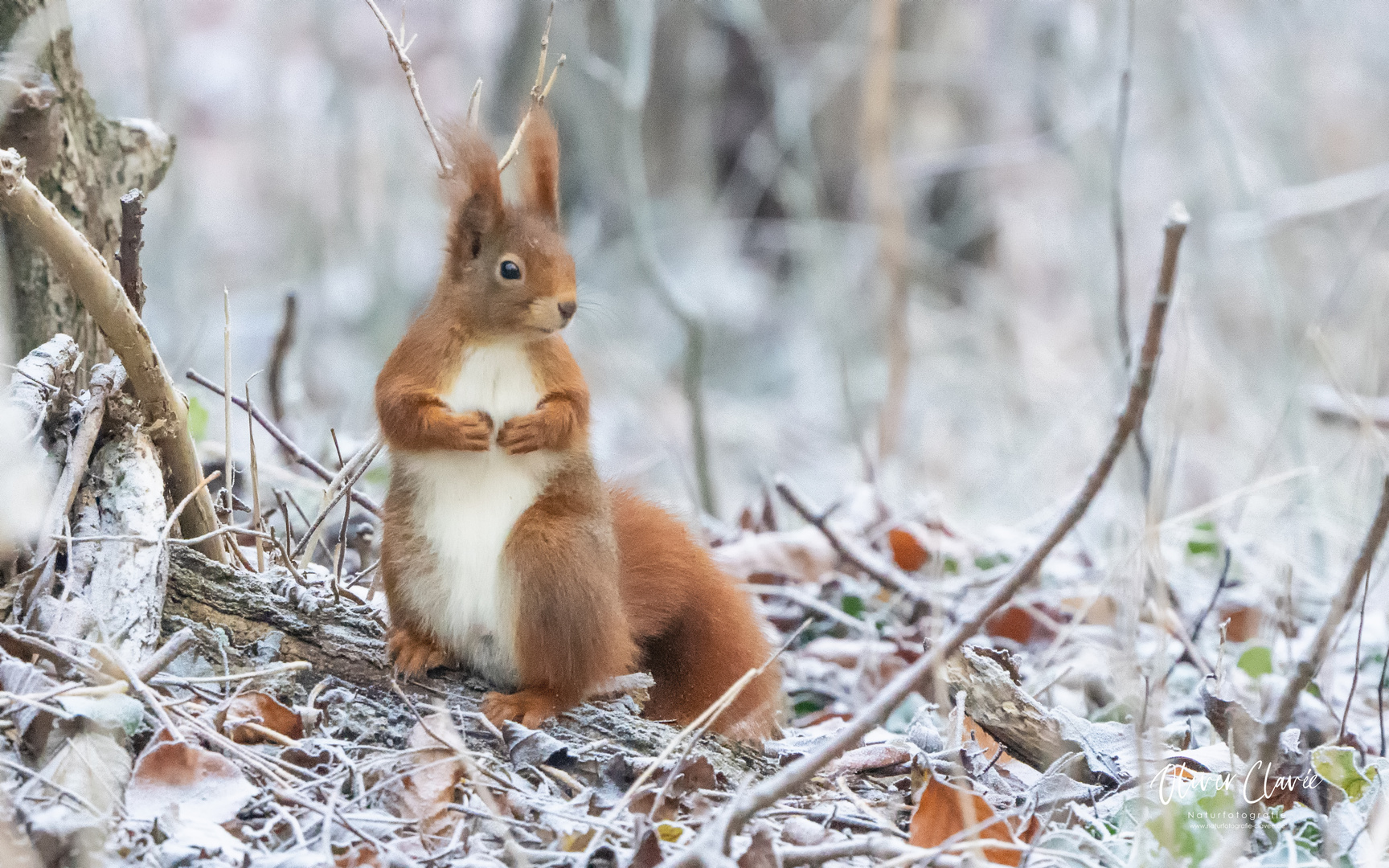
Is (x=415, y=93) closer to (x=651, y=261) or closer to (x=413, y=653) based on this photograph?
(x=413, y=653)

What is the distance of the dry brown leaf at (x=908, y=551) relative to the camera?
3076mm

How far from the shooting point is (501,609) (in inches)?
67.7

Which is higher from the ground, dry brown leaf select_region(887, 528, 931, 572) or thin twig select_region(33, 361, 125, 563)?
thin twig select_region(33, 361, 125, 563)

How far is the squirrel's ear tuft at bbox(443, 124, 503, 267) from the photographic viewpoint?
1.77m

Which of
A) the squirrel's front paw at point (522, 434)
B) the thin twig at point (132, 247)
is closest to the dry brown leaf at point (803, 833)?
the squirrel's front paw at point (522, 434)

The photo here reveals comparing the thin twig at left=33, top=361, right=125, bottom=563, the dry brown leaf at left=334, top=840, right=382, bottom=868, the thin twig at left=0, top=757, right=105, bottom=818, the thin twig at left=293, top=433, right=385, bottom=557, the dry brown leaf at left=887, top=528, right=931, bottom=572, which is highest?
the thin twig at left=33, top=361, right=125, bottom=563

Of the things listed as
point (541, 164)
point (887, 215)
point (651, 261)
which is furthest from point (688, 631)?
point (887, 215)

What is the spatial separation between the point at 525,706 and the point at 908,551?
5.14 ft

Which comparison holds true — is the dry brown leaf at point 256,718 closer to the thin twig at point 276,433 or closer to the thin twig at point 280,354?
the thin twig at point 276,433

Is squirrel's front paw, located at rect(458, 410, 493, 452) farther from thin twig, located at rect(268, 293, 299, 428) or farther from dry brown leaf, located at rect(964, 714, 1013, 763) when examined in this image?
thin twig, located at rect(268, 293, 299, 428)

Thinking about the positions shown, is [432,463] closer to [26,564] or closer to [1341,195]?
[26,564]

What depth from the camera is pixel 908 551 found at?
3.09m

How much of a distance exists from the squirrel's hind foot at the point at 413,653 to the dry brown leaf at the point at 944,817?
0.67m

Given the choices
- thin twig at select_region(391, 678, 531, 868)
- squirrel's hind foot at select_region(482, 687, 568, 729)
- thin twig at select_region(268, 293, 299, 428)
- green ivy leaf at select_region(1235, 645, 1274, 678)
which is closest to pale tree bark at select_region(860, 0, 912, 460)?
green ivy leaf at select_region(1235, 645, 1274, 678)
